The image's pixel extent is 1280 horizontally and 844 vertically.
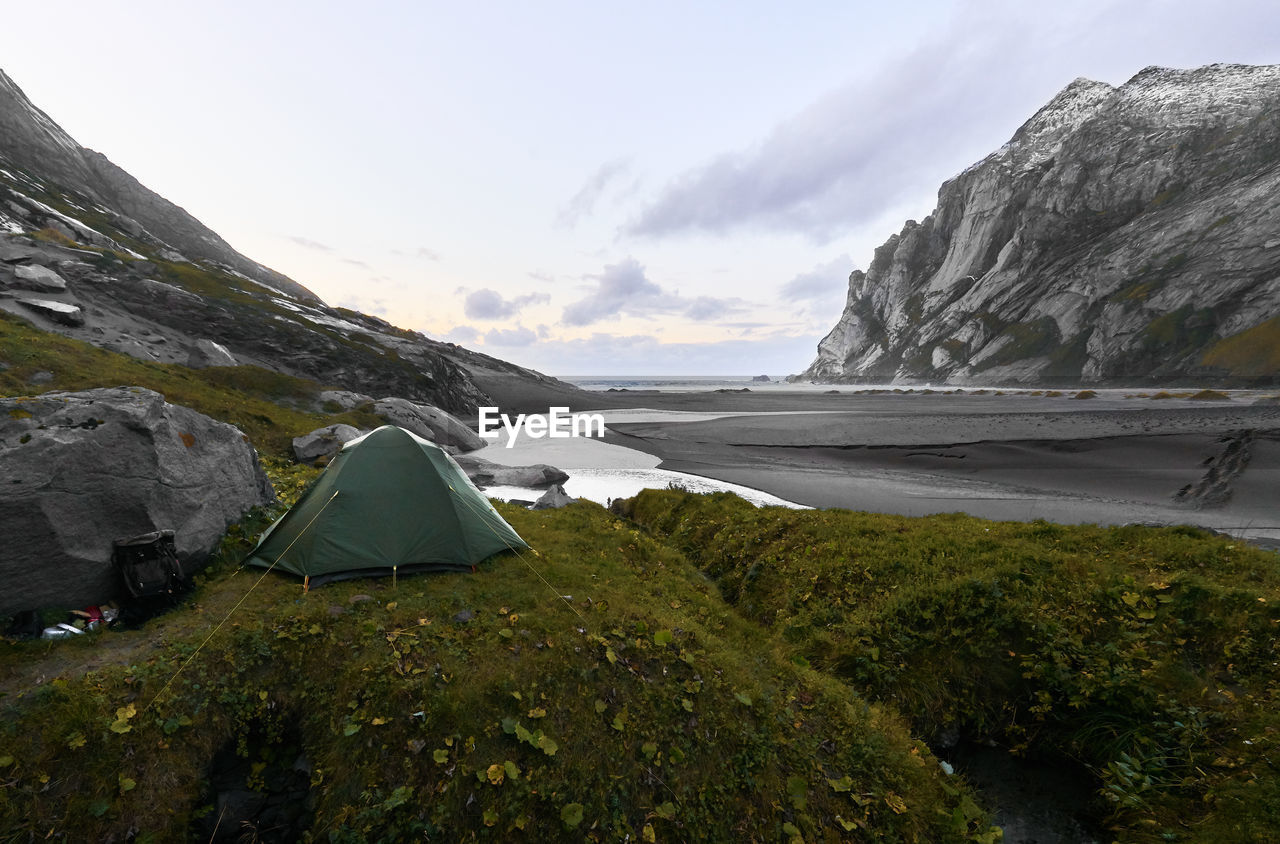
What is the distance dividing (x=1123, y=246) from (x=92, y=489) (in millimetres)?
185133

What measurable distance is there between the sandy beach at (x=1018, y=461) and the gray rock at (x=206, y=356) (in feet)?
93.6

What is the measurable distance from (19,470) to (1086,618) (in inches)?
717

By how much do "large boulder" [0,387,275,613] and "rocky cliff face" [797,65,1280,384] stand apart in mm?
129372

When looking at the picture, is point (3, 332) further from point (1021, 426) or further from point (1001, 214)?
Answer: point (1001, 214)

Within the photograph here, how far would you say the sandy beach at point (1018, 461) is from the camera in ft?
71.2

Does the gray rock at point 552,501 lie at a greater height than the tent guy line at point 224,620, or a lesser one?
lesser

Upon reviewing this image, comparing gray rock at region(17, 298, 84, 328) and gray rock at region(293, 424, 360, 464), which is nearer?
gray rock at region(293, 424, 360, 464)

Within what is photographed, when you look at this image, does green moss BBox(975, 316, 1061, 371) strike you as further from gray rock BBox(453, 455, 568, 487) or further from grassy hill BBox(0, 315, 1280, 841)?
grassy hill BBox(0, 315, 1280, 841)

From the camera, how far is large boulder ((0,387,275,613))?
24.3 feet

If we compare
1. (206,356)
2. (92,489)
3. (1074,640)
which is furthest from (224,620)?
(206,356)

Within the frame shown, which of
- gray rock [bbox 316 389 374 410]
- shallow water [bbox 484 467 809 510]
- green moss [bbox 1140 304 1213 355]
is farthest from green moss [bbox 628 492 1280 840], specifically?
green moss [bbox 1140 304 1213 355]

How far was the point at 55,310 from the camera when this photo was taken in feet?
125

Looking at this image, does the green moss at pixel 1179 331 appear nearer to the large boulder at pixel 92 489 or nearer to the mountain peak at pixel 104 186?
the large boulder at pixel 92 489

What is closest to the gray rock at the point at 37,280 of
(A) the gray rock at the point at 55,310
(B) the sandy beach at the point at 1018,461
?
(A) the gray rock at the point at 55,310
